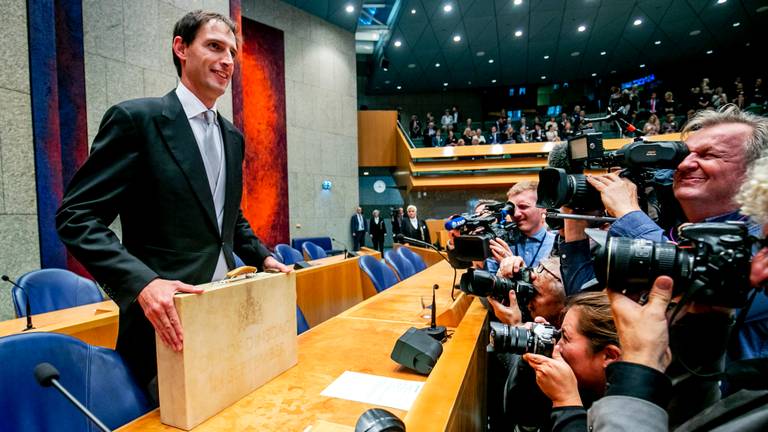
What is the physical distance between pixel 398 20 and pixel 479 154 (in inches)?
167

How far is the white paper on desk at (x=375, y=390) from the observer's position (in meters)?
0.96

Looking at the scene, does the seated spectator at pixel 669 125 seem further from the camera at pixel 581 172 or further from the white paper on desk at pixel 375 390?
the white paper on desk at pixel 375 390

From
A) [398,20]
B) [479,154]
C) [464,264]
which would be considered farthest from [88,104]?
[479,154]

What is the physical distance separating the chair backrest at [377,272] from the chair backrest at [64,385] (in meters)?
1.99

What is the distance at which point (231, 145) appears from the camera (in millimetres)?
1229

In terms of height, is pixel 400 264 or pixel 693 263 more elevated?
pixel 693 263

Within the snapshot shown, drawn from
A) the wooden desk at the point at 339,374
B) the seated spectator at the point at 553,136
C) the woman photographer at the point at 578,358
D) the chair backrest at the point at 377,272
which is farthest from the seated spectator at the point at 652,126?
the woman photographer at the point at 578,358

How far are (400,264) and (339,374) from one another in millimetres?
3044

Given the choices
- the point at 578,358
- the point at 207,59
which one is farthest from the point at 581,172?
the point at 207,59

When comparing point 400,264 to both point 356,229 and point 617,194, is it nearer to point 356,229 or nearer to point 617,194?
point 617,194

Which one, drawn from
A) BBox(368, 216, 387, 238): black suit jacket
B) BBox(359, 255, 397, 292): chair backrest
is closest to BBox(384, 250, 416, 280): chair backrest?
BBox(359, 255, 397, 292): chair backrest

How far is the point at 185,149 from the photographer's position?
106cm

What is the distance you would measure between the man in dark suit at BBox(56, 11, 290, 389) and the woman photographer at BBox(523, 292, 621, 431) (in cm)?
77

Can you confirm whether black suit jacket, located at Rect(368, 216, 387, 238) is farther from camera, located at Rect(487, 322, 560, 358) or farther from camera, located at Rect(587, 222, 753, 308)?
camera, located at Rect(587, 222, 753, 308)
